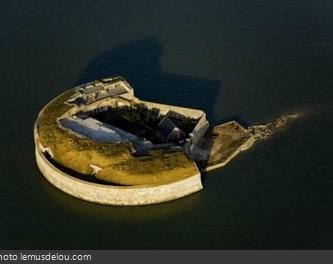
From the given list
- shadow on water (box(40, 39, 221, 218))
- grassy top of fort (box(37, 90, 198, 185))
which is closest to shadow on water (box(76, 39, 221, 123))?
shadow on water (box(40, 39, 221, 218))

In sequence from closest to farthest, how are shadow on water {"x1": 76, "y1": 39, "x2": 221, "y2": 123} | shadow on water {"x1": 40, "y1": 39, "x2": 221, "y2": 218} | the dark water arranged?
the dark water
shadow on water {"x1": 40, "y1": 39, "x2": 221, "y2": 218}
shadow on water {"x1": 76, "y1": 39, "x2": 221, "y2": 123}

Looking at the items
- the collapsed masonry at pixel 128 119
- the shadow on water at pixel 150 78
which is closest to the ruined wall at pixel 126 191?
Result: the shadow on water at pixel 150 78

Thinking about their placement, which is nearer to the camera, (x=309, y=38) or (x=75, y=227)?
(x=75, y=227)

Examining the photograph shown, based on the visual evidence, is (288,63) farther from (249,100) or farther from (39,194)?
(39,194)

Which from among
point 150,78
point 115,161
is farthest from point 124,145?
point 150,78

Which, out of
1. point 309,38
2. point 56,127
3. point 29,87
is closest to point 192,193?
point 56,127

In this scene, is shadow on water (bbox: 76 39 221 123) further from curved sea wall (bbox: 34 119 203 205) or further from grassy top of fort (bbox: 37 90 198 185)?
curved sea wall (bbox: 34 119 203 205)
